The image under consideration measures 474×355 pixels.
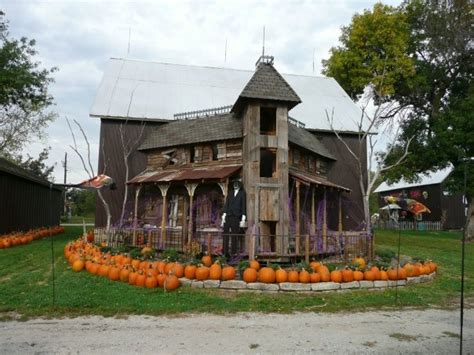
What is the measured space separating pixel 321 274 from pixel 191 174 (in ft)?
24.0

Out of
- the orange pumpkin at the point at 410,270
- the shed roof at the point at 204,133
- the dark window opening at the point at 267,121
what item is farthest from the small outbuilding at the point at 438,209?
the orange pumpkin at the point at 410,270

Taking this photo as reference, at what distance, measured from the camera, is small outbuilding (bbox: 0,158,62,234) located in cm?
2112

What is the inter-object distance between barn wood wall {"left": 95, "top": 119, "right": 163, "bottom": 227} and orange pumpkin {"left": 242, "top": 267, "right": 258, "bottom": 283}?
11.0m

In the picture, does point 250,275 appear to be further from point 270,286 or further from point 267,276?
point 270,286

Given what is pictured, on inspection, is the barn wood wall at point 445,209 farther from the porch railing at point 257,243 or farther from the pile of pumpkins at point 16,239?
the pile of pumpkins at point 16,239

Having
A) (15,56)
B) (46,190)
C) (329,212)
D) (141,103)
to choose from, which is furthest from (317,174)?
(46,190)

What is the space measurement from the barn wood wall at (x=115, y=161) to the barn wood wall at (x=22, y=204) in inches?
106

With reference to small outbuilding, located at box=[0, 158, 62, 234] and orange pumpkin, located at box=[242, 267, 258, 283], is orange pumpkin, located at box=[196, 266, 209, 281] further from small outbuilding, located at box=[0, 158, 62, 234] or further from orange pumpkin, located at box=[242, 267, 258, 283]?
small outbuilding, located at box=[0, 158, 62, 234]

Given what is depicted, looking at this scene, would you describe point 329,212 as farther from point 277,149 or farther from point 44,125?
point 44,125

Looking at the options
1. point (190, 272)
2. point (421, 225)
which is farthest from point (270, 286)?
point (421, 225)

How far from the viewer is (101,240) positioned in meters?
16.8

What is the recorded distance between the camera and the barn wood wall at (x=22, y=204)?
834 inches

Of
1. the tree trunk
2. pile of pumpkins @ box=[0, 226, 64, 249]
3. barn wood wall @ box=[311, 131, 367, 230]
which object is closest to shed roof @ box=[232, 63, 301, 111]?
barn wood wall @ box=[311, 131, 367, 230]

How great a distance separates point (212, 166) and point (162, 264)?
676 centimetres
